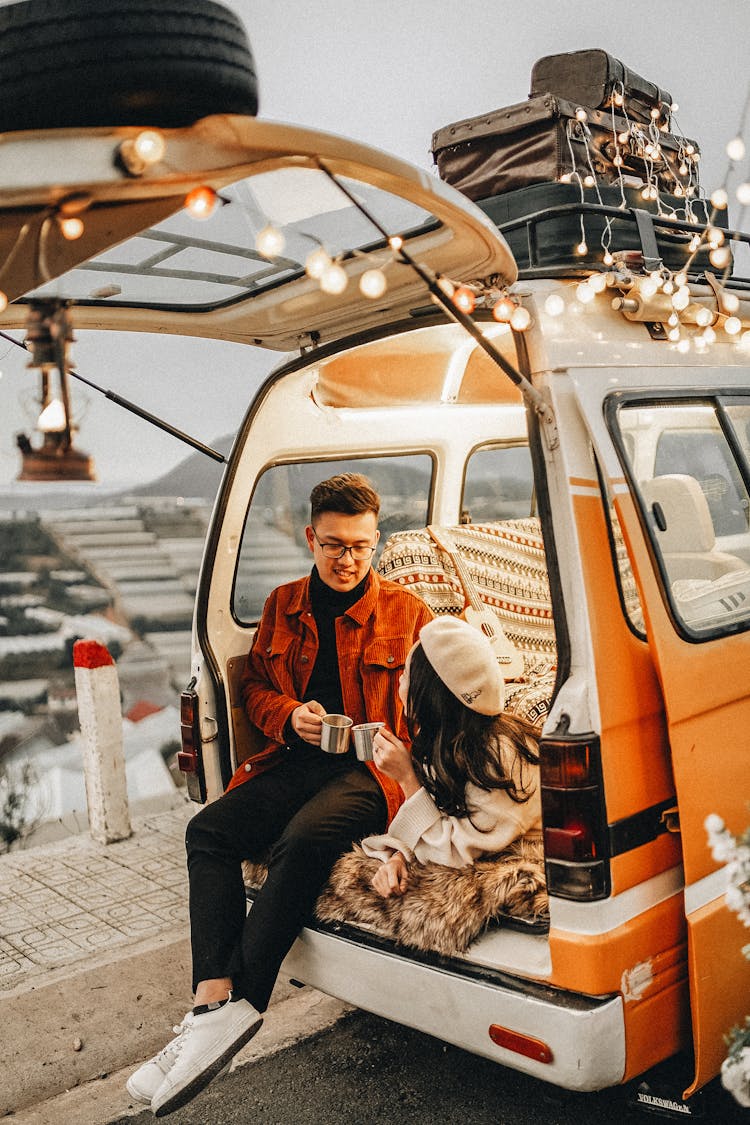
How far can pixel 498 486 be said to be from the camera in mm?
6223

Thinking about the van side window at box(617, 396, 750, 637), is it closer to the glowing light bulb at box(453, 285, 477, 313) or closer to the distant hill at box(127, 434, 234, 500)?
the glowing light bulb at box(453, 285, 477, 313)

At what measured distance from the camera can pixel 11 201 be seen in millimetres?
1992

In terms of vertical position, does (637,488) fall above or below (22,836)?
above

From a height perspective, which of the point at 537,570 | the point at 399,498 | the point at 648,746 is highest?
the point at 399,498

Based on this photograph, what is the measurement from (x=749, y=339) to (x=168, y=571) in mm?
9369

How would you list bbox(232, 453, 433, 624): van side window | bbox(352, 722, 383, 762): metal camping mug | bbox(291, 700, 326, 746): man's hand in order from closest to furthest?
bbox(352, 722, 383, 762): metal camping mug, bbox(291, 700, 326, 746): man's hand, bbox(232, 453, 433, 624): van side window

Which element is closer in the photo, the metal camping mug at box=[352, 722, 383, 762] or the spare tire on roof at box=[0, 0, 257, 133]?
the spare tire on roof at box=[0, 0, 257, 133]

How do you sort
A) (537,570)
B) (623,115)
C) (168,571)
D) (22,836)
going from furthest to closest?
(168,571)
(22,836)
(537,570)
(623,115)

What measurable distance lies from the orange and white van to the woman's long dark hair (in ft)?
1.52

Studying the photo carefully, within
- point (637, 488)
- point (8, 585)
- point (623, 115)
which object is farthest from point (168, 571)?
point (637, 488)

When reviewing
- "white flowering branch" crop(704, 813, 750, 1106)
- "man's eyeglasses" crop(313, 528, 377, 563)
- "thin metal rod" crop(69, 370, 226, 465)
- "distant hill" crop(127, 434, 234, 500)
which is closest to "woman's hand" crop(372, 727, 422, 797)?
"man's eyeglasses" crop(313, 528, 377, 563)

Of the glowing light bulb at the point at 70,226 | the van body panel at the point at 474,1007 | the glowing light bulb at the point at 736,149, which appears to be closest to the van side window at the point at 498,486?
the glowing light bulb at the point at 736,149

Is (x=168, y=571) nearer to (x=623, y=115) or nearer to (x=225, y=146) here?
(x=623, y=115)

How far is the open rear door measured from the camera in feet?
8.65
